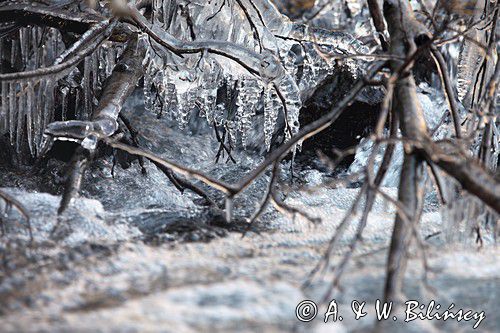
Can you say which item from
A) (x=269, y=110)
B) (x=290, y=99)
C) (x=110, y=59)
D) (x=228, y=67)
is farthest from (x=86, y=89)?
(x=290, y=99)

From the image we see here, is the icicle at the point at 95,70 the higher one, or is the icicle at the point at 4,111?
the icicle at the point at 95,70

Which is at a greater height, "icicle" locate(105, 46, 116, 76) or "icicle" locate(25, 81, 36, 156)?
"icicle" locate(105, 46, 116, 76)

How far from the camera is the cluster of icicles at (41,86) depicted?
123 inches

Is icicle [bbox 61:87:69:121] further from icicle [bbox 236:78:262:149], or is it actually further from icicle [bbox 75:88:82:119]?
icicle [bbox 236:78:262:149]

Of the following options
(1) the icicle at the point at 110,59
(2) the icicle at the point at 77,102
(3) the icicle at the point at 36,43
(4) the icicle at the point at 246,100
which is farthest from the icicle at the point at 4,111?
(4) the icicle at the point at 246,100

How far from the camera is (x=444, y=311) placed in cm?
189

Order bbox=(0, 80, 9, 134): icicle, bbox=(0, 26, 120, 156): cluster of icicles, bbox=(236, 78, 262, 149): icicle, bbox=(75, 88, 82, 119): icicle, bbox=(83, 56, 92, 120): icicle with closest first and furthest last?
bbox=(0, 80, 9, 134): icicle < bbox=(0, 26, 120, 156): cluster of icicles < bbox=(83, 56, 92, 120): icicle < bbox=(236, 78, 262, 149): icicle < bbox=(75, 88, 82, 119): icicle

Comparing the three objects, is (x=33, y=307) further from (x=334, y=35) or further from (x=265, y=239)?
(x=334, y=35)

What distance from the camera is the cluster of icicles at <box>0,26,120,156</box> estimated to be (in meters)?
3.13

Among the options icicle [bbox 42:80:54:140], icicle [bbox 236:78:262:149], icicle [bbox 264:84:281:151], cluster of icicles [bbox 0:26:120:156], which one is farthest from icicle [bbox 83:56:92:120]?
icicle [bbox 264:84:281:151]

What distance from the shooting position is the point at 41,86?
316 cm

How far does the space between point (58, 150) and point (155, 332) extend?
2.81 metres

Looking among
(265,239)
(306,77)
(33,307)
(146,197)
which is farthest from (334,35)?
(33,307)

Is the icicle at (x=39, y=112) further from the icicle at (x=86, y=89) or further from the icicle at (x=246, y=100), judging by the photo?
the icicle at (x=246, y=100)
